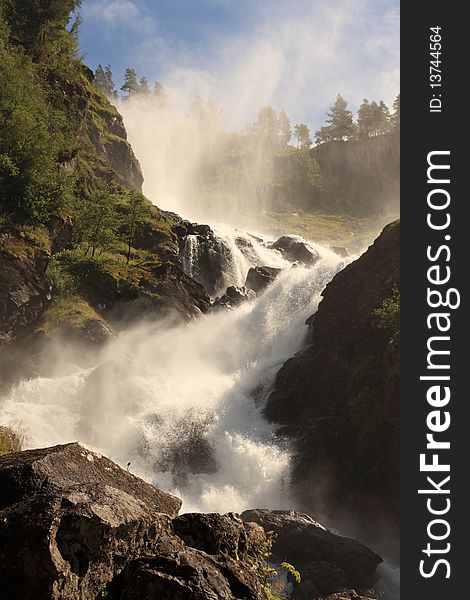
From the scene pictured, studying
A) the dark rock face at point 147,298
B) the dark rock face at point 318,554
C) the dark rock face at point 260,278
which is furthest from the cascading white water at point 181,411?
the dark rock face at point 260,278

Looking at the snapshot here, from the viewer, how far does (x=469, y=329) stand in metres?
12.0

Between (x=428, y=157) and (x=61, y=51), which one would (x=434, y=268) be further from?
(x=61, y=51)

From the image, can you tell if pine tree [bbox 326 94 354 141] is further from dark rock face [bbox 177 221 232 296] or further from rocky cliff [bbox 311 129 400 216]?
dark rock face [bbox 177 221 232 296]

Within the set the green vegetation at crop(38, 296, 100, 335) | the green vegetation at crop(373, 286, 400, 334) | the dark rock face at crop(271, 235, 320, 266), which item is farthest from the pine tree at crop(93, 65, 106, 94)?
the green vegetation at crop(373, 286, 400, 334)

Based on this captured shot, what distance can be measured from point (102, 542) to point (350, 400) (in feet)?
73.4

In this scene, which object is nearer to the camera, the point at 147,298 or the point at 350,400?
the point at 350,400

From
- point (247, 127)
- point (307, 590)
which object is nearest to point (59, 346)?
point (307, 590)

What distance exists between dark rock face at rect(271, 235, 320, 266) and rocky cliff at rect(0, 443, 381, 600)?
50006 mm

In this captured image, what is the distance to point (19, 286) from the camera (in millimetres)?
28484

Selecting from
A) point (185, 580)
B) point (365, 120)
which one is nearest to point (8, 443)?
point (185, 580)

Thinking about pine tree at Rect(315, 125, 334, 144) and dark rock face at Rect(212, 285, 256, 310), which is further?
pine tree at Rect(315, 125, 334, 144)

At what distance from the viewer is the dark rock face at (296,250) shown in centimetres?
5744

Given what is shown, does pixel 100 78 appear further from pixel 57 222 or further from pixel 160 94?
pixel 57 222

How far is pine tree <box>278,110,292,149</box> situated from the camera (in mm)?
156500
